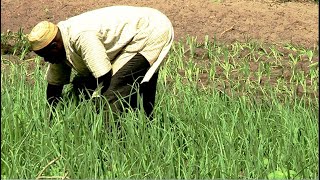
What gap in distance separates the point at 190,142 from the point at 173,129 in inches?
10.2

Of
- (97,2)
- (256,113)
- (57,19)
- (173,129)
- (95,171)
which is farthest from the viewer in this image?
(97,2)

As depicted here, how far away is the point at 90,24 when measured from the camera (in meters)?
3.96

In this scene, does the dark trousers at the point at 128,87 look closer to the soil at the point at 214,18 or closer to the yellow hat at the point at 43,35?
the yellow hat at the point at 43,35

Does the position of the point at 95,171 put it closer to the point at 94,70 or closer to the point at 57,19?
the point at 94,70

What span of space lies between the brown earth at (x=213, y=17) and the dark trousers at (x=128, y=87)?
297 cm

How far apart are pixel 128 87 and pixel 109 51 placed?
0.73 feet

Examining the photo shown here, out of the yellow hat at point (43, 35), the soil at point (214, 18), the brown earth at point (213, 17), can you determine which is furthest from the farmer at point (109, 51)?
the brown earth at point (213, 17)

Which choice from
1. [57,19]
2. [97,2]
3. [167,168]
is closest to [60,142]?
[167,168]

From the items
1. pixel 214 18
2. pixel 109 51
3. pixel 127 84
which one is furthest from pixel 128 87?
pixel 214 18

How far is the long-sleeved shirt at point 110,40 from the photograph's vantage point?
12.7 ft

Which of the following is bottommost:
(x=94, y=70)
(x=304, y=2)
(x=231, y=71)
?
(x=304, y=2)

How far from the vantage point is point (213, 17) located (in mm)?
8078

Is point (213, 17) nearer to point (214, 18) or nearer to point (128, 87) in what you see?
point (214, 18)

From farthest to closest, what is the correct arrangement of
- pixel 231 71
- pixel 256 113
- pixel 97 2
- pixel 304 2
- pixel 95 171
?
1. pixel 304 2
2. pixel 97 2
3. pixel 231 71
4. pixel 256 113
5. pixel 95 171
